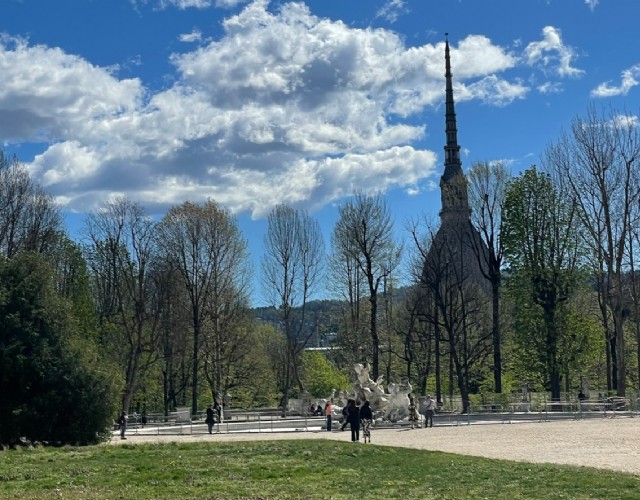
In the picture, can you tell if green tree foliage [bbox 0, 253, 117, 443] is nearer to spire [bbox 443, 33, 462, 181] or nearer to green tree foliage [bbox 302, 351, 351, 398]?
green tree foliage [bbox 302, 351, 351, 398]

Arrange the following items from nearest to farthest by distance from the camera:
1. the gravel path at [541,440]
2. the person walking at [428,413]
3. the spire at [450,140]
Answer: the gravel path at [541,440], the person walking at [428,413], the spire at [450,140]

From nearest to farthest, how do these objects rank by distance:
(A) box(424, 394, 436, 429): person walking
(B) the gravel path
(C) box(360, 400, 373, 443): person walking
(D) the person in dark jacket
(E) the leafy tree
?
(B) the gravel path, (D) the person in dark jacket, (C) box(360, 400, 373, 443): person walking, (A) box(424, 394, 436, 429): person walking, (E) the leafy tree

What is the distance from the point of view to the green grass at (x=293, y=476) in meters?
14.0

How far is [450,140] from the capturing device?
117 meters

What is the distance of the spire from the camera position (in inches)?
Answer: 4439

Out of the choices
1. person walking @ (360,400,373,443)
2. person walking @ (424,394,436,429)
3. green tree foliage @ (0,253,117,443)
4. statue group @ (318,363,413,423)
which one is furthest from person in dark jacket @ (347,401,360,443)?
statue group @ (318,363,413,423)

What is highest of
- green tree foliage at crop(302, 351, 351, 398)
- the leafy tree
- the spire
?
the spire

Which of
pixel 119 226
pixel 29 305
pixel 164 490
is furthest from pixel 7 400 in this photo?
pixel 119 226

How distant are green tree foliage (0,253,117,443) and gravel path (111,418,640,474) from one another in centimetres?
898

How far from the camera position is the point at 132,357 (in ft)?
169

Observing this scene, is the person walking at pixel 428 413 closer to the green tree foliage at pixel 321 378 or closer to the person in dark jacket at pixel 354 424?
the person in dark jacket at pixel 354 424

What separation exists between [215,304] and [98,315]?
882 cm

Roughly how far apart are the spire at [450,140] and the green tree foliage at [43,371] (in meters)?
87.3

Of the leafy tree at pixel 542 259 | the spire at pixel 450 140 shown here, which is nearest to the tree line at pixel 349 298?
the leafy tree at pixel 542 259
